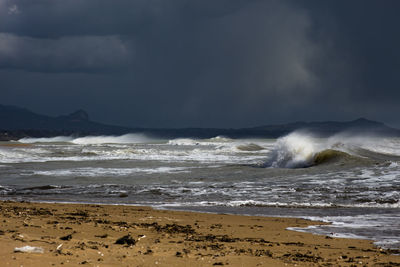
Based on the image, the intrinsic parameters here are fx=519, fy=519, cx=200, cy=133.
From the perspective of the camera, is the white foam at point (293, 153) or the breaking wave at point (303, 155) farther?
the white foam at point (293, 153)

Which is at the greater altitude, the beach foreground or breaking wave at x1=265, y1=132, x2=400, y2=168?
breaking wave at x1=265, y1=132, x2=400, y2=168

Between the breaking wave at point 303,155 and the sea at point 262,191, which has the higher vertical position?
the breaking wave at point 303,155

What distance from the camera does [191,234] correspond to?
9047 millimetres

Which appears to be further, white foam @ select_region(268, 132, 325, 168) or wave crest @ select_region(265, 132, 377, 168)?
white foam @ select_region(268, 132, 325, 168)

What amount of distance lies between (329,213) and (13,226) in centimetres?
703

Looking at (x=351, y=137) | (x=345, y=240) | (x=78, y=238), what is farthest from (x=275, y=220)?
(x=351, y=137)

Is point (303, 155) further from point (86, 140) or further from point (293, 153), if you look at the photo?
point (86, 140)

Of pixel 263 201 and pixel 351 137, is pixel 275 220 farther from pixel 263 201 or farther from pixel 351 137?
pixel 351 137

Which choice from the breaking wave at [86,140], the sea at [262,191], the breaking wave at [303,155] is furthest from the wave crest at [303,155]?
the breaking wave at [86,140]

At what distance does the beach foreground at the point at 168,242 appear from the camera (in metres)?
6.48

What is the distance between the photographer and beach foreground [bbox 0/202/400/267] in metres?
6.48

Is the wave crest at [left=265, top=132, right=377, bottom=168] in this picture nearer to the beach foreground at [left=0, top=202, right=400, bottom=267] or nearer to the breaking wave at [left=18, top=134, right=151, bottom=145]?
the beach foreground at [left=0, top=202, right=400, bottom=267]

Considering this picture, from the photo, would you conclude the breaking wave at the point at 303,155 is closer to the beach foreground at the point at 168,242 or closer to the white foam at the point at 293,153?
the white foam at the point at 293,153

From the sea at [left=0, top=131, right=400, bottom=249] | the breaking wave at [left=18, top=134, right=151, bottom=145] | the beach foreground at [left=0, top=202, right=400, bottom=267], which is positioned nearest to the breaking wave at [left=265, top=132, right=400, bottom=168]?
the sea at [left=0, top=131, right=400, bottom=249]
